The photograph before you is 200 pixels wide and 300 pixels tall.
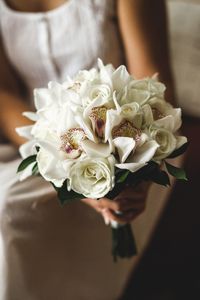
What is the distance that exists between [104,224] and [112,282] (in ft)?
0.67

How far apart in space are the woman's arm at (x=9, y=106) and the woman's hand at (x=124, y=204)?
28cm

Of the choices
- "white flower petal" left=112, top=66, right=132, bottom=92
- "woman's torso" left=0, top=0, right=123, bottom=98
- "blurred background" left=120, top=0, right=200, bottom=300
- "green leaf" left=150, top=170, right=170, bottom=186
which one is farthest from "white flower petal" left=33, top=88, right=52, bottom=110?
"blurred background" left=120, top=0, right=200, bottom=300

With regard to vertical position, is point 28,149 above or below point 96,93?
below

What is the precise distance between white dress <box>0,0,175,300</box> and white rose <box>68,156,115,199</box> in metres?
0.27

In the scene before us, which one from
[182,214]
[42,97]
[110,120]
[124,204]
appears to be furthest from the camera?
[182,214]

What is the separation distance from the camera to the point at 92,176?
716 mm

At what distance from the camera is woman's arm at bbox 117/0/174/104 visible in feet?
3.56

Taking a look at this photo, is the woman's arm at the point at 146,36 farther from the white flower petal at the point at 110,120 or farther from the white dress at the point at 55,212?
the white flower petal at the point at 110,120

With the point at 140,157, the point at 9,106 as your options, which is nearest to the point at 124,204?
the point at 140,157

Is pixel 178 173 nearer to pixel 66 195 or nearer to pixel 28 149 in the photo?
pixel 66 195

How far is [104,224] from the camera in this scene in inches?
43.5

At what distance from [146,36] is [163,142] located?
44cm

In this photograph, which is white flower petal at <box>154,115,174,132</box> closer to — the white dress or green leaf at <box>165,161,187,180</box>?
Result: green leaf at <box>165,161,187,180</box>

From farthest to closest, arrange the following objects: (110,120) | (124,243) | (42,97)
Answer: (124,243) < (42,97) < (110,120)
